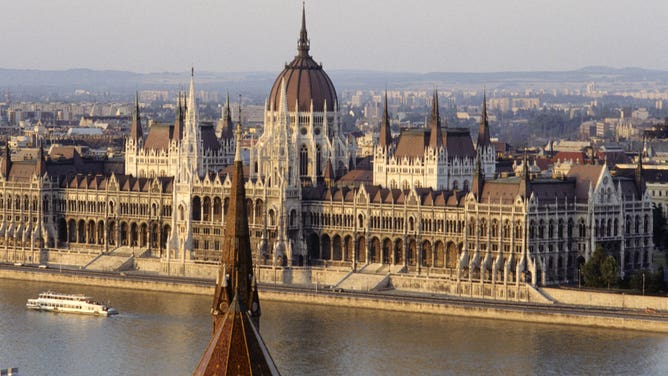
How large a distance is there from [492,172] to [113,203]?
77.9 feet

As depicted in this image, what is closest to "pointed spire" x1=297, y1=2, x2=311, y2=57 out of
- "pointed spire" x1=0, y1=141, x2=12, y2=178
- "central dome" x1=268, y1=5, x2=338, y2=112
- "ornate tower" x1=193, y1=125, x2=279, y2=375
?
"central dome" x1=268, y1=5, x2=338, y2=112

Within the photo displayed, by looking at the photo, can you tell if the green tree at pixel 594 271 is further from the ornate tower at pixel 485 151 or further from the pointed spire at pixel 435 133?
the ornate tower at pixel 485 151

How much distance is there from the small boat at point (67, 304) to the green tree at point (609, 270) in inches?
985

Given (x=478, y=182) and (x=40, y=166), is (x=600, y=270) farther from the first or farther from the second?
(x=40, y=166)

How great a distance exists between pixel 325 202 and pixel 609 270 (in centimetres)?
2014

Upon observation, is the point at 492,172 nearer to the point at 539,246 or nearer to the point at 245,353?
the point at 539,246

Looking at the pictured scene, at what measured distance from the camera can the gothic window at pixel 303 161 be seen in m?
131

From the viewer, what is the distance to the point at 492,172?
425ft

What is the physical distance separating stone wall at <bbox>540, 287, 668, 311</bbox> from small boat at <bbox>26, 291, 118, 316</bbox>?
74.8 ft

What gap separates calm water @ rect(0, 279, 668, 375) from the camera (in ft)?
304

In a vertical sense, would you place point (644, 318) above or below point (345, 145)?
below

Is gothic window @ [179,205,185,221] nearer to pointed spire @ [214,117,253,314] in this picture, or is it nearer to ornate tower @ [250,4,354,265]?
ornate tower @ [250,4,354,265]

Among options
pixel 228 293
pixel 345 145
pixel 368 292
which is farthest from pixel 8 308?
pixel 228 293

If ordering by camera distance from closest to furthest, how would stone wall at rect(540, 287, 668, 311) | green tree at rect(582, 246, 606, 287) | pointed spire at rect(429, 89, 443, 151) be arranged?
stone wall at rect(540, 287, 668, 311), green tree at rect(582, 246, 606, 287), pointed spire at rect(429, 89, 443, 151)
